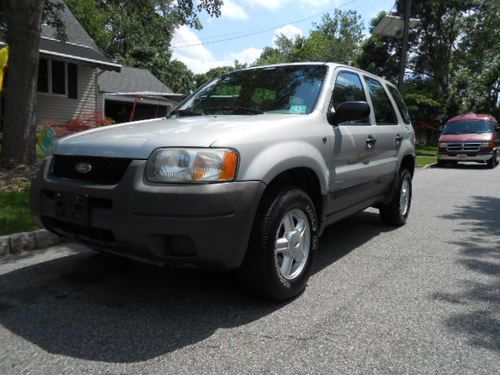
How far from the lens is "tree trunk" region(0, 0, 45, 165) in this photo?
7.12 m

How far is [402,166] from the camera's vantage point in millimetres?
6059

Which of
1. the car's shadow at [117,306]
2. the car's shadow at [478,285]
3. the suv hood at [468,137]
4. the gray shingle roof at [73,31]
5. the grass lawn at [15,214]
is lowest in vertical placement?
the car's shadow at [117,306]

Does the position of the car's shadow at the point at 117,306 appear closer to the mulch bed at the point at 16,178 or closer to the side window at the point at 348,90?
the side window at the point at 348,90

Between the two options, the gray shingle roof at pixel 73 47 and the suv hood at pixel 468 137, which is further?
the suv hood at pixel 468 137

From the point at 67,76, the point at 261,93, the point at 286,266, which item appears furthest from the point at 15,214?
the point at 67,76

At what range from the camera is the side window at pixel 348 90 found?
4.20 metres

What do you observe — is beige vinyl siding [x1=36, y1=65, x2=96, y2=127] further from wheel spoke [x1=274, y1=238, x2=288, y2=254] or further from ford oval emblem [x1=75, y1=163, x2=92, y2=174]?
wheel spoke [x1=274, y1=238, x2=288, y2=254]

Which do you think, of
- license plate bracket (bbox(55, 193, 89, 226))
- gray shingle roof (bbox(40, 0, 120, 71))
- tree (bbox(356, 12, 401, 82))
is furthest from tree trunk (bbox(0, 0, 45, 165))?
tree (bbox(356, 12, 401, 82))

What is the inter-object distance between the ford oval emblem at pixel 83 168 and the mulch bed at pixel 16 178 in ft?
12.7

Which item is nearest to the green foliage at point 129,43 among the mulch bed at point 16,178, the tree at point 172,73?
the tree at point 172,73

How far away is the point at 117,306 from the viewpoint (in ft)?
10.7

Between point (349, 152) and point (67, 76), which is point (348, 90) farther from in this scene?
point (67, 76)

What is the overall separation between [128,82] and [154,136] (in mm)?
26103

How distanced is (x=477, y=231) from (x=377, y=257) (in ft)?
6.96
